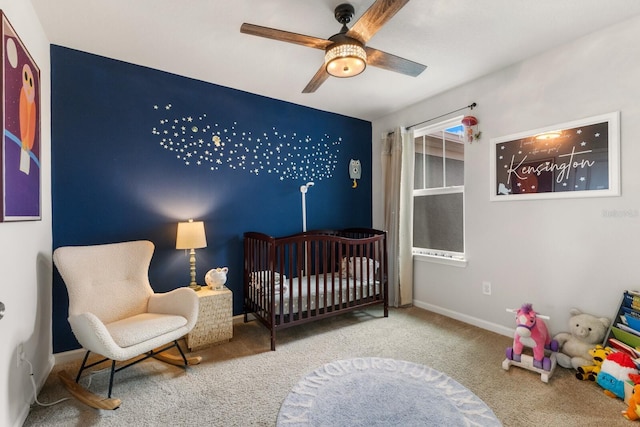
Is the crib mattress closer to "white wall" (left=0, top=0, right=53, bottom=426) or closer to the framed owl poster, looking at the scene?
"white wall" (left=0, top=0, right=53, bottom=426)

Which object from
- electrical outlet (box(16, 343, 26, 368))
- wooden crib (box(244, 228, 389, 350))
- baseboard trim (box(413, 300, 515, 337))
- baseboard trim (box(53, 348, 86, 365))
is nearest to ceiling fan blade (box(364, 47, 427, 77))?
wooden crib (box(244, 228, 389, 350))

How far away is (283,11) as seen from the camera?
1.82 meters

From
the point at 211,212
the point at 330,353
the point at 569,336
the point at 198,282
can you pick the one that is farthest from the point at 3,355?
the point at 569,336

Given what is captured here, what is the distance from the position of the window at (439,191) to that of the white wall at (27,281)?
332 centimetres

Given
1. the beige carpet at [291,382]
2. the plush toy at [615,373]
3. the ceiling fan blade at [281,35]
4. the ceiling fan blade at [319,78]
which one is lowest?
the beige carpet at [291,382]

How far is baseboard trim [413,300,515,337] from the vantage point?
2585mm

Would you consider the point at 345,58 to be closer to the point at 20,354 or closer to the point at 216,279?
the point at 216,279

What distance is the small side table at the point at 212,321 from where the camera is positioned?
2.36 m

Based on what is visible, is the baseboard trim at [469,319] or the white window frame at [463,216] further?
the white window frame at [463,216]

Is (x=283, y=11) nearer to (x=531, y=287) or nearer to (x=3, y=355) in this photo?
(x=3, y=355)

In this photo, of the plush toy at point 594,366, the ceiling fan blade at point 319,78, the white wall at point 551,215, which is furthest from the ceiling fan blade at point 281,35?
the plush toy at point 594,366

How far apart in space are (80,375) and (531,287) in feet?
11.3

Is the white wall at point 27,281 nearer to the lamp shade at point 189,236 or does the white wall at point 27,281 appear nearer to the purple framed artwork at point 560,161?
the lamp shade at point 189,236

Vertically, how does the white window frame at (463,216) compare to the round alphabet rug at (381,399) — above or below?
above
